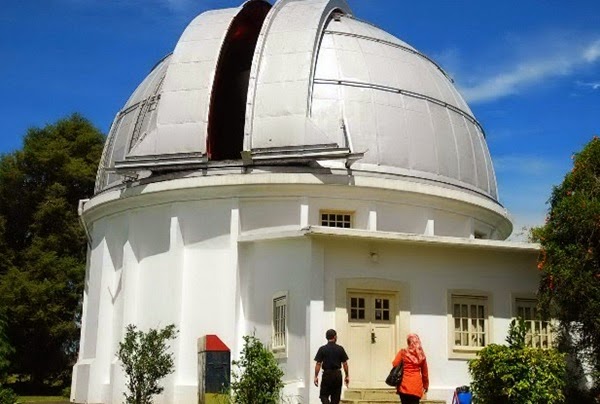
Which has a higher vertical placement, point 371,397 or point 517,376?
point 517,376

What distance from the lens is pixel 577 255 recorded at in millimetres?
16625

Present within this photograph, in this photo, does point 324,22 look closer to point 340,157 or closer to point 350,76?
point 350,76

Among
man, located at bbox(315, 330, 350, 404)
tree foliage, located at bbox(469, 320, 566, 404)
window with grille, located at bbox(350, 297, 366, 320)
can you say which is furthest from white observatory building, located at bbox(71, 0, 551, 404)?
man, located at bbox(315, 330, 350, 404)

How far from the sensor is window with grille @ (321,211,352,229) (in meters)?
21.5

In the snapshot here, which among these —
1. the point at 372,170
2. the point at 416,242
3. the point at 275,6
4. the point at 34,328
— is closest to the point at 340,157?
the point at 372,170

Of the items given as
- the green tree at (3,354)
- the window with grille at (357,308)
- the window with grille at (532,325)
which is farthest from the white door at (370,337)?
the green tree at (3,354)

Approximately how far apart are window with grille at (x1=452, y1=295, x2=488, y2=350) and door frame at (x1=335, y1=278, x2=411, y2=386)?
135cm

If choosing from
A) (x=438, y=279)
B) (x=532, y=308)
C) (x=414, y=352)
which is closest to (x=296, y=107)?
(x=438, y=279)

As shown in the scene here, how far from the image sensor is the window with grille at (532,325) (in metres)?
20.5

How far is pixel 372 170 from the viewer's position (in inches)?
867

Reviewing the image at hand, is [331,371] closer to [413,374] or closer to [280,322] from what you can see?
[413,374]

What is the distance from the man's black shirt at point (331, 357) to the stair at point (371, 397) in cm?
382

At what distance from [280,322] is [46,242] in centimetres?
2329

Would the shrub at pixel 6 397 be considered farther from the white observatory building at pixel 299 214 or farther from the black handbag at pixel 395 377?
the black handbag at pixel 395 377
